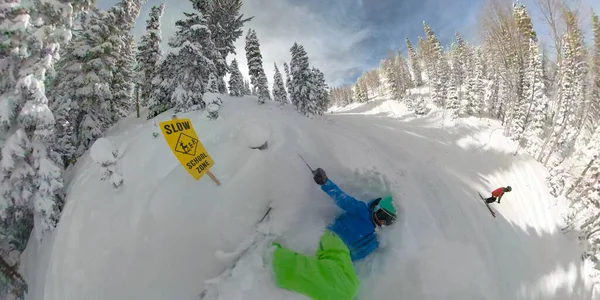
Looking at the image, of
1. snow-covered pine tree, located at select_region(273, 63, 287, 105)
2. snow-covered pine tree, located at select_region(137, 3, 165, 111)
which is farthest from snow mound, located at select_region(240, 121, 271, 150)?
snow-covered pine tree, located at select_region(273, 63, 287, 105)

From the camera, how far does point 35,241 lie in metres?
10.0

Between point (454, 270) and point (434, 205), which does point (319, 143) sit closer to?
point (434, 205)

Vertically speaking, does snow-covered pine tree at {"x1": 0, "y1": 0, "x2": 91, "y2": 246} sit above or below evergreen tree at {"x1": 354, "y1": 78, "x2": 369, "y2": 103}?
above

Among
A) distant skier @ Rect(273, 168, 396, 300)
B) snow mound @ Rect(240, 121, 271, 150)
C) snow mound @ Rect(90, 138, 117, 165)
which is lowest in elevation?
distant skier @ Rect(273, 168, 396, 300)

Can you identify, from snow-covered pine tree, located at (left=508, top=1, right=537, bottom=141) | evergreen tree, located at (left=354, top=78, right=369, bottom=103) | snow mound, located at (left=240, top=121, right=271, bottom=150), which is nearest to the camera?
snow mound, located at (left=240, top=121, right=271, bottom=150)

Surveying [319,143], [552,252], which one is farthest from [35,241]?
[552,252]

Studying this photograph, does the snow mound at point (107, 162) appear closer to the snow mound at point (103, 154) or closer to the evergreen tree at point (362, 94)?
the snow mound at point (103, 154)

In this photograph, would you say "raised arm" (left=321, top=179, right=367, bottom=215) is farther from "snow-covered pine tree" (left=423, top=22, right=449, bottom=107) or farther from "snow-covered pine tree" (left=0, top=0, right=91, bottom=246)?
"snow-covered pine tree" (left=423, top=22, right=449, bottom=107)

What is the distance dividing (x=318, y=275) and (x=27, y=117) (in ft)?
41.9

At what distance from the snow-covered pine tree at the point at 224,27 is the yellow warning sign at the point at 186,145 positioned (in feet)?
56.5

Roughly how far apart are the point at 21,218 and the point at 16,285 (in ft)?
8.26

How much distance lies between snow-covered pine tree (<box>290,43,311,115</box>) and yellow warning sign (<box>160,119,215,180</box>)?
21722 millimetres

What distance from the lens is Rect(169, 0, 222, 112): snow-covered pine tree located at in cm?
1680

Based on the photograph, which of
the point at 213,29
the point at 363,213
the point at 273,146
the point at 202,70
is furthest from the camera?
the point at 213,29
